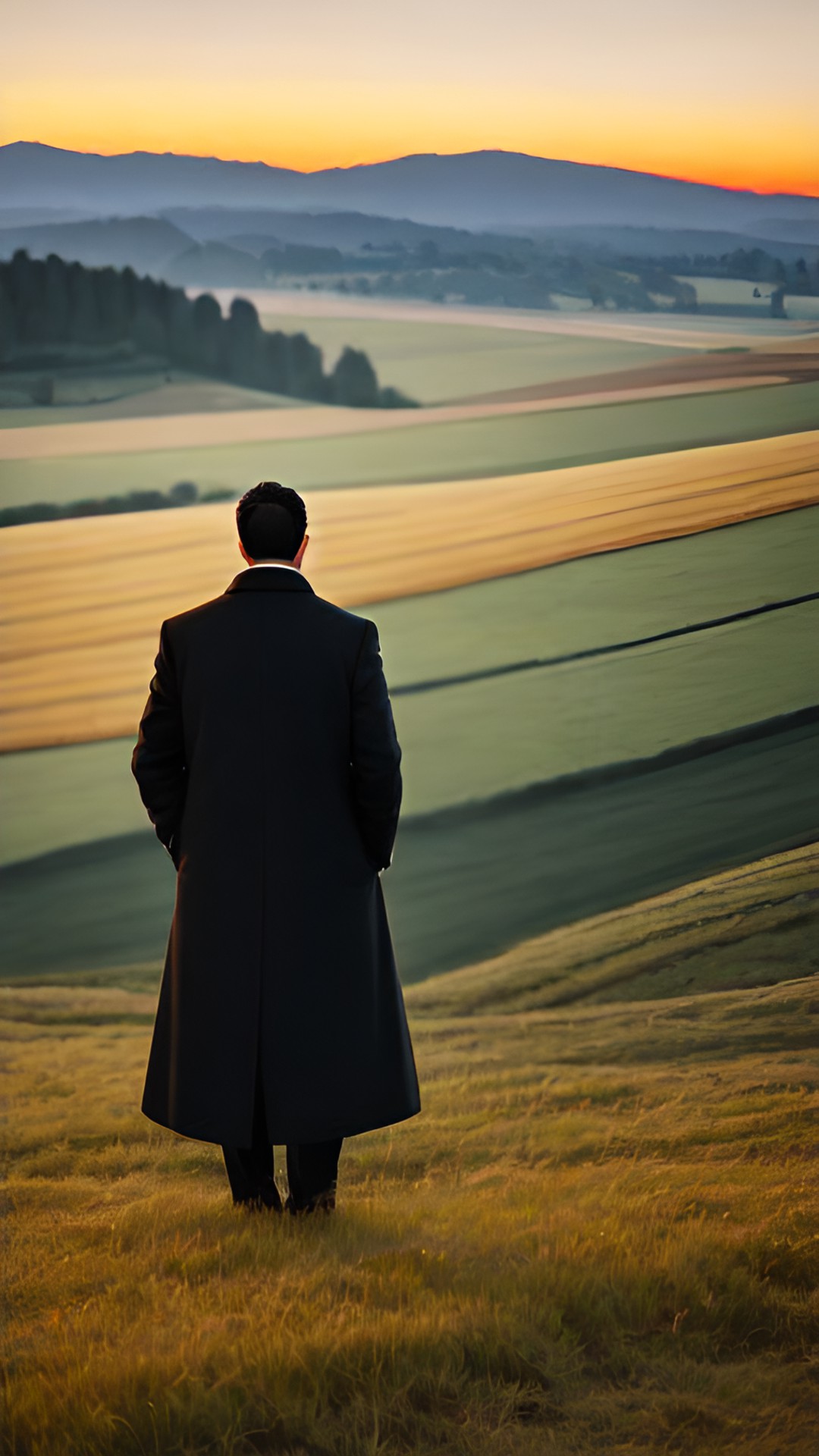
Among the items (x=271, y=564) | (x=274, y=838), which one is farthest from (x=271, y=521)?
(x=274, y=838)

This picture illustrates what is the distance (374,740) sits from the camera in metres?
1.92

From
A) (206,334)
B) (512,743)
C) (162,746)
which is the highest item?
(206,334)

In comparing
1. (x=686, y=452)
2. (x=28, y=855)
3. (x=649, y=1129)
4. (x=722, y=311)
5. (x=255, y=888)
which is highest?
(x=722, y=311)

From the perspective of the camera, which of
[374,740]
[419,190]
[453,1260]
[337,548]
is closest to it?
[374,740]

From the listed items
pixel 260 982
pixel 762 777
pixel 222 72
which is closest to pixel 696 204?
pixel 222 72

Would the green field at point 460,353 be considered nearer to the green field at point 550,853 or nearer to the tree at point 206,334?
the tree at point 206,334

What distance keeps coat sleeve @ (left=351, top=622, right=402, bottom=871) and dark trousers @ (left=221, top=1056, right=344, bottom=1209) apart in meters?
0.54

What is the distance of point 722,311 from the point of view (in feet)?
11.6

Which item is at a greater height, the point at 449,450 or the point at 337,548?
the point at 449,450

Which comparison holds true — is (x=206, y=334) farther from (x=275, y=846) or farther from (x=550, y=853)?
(x=275, y=846)

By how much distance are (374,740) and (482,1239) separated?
87 cm

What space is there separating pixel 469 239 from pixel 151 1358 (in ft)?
9.11

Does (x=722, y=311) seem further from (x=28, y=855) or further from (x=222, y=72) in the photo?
(x=28, y=855)

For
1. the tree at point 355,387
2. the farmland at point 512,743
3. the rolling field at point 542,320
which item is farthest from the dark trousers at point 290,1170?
the rolling field at point 542,320
